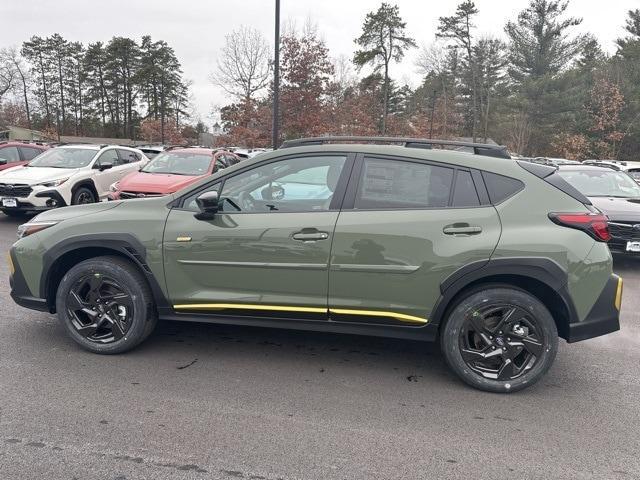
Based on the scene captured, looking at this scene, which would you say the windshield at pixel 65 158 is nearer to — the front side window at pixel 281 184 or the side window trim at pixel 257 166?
the side window trim at pixel 257 166

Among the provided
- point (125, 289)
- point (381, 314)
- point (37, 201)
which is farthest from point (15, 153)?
point (381, 314)

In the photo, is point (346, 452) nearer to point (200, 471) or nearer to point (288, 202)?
point (200, 471)

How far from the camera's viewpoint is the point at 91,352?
3969 millimetres

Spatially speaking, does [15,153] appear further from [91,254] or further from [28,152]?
[91,254]

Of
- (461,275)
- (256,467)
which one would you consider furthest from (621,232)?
(256,467)

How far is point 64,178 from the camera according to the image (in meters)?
10.1

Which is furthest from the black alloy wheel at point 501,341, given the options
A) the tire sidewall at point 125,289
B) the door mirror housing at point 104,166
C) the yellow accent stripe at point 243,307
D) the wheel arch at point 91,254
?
the door mirror housing at point 104,166

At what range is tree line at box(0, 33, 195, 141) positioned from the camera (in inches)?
2306

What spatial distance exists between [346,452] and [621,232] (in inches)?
246

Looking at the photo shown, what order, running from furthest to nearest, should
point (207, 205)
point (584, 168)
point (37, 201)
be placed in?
point (37, 201) < point (584, 168) < point (207, 205)

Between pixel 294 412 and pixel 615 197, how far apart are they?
7436 mm

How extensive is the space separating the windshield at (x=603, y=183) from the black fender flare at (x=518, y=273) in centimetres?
596

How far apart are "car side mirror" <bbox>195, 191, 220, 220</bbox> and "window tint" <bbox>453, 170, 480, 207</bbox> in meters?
1.72

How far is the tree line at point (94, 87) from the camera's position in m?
58.6
